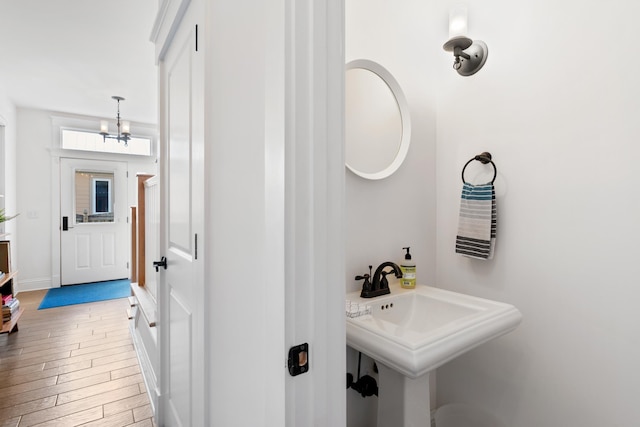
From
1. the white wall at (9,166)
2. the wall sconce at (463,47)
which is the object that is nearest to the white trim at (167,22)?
the wall sconce at (463,47)

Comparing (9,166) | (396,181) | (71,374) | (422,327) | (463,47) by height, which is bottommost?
(71,374)

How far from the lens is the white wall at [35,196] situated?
430 cm

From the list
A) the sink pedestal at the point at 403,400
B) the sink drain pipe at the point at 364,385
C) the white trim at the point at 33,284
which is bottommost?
the white trim at the point at 33,284

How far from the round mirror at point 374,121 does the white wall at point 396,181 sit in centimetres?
5

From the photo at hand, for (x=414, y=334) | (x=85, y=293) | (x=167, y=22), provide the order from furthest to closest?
(x=85, y=293) < (x=167, y=22) < (x=414, y=334)

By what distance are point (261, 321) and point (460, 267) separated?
4.02ft

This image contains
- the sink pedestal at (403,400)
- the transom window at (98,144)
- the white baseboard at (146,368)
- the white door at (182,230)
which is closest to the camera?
the sink pedestal at (403,400)

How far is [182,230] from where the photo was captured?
1.36 metres

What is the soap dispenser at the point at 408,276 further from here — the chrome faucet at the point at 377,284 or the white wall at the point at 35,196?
the white wall at the point at 35,196

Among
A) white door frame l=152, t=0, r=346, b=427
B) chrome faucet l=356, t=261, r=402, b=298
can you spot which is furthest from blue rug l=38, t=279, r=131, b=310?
white door frame l=152, t=0, r=346, b=427

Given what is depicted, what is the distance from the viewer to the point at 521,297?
138cm

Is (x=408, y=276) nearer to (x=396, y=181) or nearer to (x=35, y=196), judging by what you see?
(x=396, y=181)

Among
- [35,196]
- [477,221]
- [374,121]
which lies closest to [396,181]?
[374,121]

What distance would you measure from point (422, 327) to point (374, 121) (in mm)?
925
